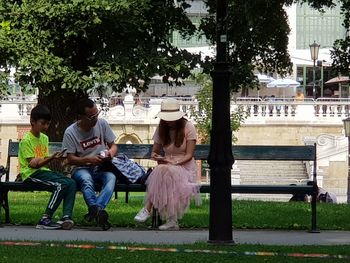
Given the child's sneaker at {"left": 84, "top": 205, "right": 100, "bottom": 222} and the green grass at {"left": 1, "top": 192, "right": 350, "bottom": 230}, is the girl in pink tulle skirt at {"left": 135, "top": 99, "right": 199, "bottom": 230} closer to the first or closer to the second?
the green grass at {"left": 1, "top": 192, "right": 350, "bottom": 230}

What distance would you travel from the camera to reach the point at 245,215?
14.1m

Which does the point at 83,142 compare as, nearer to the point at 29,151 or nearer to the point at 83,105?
the point at 83,105

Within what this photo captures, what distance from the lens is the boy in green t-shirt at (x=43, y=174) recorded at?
40.2 ft

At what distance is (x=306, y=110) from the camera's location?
4516 centimetres

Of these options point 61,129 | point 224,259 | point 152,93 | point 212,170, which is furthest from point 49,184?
point 152,93

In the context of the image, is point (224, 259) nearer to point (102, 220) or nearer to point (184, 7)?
point (102, 220)

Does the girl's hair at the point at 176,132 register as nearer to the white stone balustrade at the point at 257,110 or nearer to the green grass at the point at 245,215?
the green grass at the point at 245,215

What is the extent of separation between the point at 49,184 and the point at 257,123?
33.3 metres

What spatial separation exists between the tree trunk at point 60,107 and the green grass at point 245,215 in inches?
260

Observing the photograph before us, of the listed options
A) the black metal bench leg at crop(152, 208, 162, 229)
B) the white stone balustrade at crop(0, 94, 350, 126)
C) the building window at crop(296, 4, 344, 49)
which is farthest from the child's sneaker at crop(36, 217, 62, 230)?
Result: the building window at crop(296, 4, 344, 49)

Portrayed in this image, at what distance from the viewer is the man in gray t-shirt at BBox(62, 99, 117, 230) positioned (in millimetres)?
12352

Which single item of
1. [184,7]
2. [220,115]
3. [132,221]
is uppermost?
[184,7]

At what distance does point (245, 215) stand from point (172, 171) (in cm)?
213

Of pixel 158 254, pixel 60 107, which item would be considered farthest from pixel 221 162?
pixel 60 107
